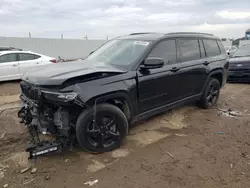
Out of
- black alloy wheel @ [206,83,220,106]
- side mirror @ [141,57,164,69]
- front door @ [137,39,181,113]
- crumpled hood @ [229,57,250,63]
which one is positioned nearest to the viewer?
side mirror @ [141,57,164,69]

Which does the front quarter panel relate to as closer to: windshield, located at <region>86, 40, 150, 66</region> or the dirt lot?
windshield, located at <region>86, 40, 150, 66</region>

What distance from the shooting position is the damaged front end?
10.6 feet

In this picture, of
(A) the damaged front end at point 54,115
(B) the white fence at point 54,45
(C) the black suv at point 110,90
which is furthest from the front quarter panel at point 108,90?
(B) the white fence at point 54,45

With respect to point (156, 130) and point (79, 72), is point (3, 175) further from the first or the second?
point (156, 130)

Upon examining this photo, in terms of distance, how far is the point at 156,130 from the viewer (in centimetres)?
467

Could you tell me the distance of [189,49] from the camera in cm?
525

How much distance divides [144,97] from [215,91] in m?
2.80

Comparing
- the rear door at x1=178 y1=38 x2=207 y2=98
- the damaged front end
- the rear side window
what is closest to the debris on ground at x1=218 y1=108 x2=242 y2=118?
the rear door at x1=178 y1=38 x2=207 y2=98

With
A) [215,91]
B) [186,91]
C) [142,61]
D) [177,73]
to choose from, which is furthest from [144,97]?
[215,91]

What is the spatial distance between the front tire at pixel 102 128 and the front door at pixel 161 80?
605mm

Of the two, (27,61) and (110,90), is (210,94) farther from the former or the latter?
(27,61)

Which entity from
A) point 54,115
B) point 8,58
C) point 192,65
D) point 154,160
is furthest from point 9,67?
point 154,160

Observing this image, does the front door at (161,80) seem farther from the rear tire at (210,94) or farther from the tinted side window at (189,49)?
the rear tire at (210,94)

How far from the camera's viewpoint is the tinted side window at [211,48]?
578 cm
